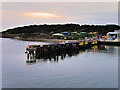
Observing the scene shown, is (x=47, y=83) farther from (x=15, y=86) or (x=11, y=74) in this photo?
(x=11, y=74)

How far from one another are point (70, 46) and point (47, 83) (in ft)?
132

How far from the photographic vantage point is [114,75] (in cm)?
3192

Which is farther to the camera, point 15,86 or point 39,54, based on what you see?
point 39,54

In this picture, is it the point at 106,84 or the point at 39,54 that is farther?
the point at 39,54

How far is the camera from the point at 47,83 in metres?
26.2

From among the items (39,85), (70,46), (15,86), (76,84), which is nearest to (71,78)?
(76,84)

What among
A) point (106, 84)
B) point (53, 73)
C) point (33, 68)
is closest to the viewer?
point (106, 84)

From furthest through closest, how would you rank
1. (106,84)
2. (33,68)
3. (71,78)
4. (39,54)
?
Answer: (39,54) → (33,68) → (71,78) → (106,84)

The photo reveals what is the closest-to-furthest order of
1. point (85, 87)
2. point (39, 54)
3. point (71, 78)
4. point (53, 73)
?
point (85, 87)
point (71, 78)
point (53, 73)
point (39, 54)

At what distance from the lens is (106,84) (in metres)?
26.1

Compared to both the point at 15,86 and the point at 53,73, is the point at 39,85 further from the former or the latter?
the point at 53,73

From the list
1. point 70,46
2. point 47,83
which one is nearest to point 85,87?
point 47,83

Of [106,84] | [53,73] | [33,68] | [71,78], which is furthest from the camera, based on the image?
[33,68]

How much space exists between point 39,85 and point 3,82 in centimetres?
512
